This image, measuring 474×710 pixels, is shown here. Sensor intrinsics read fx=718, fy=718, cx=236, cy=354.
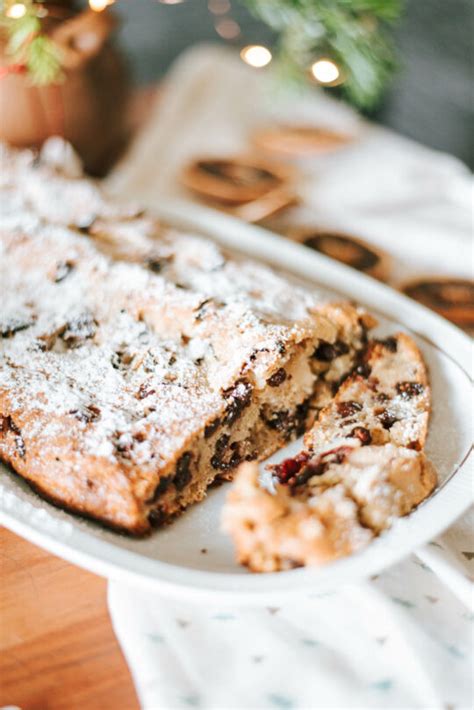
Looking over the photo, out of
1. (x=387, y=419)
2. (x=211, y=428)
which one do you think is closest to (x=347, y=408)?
(x=387, y=419)

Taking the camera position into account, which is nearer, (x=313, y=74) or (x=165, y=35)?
(x=313, y=74)

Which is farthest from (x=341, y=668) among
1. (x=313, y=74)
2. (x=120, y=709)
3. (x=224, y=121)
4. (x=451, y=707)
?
(x=224, y=121)

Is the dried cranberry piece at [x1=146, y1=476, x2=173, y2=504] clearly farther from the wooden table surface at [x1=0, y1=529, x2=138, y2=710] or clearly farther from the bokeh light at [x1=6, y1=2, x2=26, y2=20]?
the bokeh light at [x1=6, y1=2, x2=26, y2=20]

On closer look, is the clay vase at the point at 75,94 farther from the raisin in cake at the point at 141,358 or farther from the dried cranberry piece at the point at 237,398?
the dried cranberry piece at the point at 237,398

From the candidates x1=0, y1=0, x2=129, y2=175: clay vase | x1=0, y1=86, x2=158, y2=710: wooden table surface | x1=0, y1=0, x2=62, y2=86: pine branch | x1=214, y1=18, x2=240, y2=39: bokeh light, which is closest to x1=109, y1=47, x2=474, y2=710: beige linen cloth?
x1=0, y1=86, x2=158, y2=710: wooden table surface

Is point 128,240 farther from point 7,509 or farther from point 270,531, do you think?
point 270,531
